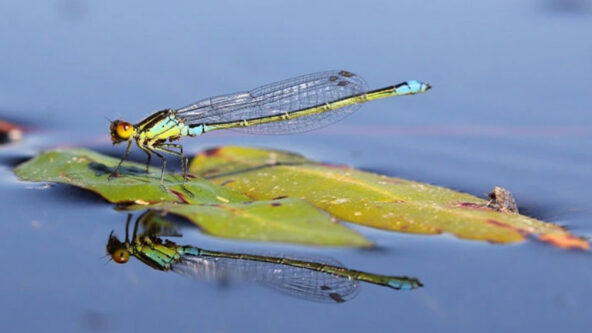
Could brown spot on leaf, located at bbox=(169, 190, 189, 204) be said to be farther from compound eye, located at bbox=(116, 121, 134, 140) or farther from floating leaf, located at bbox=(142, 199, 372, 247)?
compound eye, located at bbox=(116, 121, 134, 140)

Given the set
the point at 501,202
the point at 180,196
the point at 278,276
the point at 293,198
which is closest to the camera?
the point at 278,276

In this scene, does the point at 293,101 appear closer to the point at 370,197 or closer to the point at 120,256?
the point at 370,197

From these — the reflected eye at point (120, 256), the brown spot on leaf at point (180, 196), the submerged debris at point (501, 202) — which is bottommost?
the reflected eye at point (120, 256)

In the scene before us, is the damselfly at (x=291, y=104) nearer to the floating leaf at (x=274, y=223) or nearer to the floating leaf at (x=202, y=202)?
the floating leaf at (x=202, y=202)

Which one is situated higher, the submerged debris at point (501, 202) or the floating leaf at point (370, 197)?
the submerged debris at point (501, 202)

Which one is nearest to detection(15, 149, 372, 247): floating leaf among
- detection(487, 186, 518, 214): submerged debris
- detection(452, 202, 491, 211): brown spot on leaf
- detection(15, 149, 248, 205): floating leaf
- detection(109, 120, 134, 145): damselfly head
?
detection(15, 149, 248, 205): floating leaf

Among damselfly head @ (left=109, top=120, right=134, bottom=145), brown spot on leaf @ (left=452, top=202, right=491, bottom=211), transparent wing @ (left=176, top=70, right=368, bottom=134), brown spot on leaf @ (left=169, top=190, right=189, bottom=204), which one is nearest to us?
brown spot on leaf @ (left=169, top=190, right=189, bottom=204)

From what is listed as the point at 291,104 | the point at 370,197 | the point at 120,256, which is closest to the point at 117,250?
the point at 120,256

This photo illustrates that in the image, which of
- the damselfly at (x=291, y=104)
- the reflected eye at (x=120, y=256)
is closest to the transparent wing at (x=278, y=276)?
the reflected eye at (x=120, y=256)
